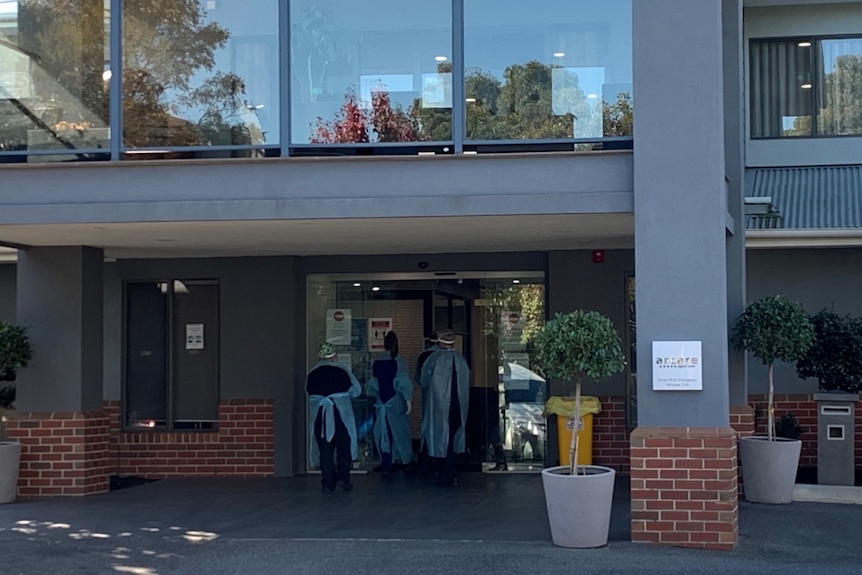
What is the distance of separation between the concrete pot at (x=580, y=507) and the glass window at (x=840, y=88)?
8.52 m

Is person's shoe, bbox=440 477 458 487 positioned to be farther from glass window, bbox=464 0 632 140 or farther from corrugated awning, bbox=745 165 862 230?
glass window, bbox=464 0 632 140

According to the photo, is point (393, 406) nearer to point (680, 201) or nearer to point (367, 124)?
point (367, 124)

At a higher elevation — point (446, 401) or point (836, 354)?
point (836, 354)

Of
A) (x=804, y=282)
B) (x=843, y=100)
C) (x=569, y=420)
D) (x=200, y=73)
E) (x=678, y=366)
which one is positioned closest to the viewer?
(x=678, y=366)

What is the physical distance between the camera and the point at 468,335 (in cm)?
1456

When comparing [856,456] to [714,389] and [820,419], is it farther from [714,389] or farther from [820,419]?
[714,389]

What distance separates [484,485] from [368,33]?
5.51 m

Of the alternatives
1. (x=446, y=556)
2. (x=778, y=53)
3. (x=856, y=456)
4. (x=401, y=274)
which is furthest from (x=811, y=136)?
(x=446, y=556)

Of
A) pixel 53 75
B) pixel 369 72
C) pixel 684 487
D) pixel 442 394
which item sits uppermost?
pixel 53 75

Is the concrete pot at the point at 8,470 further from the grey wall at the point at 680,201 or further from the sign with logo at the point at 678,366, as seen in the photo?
the sign with logo at the point at 678,366

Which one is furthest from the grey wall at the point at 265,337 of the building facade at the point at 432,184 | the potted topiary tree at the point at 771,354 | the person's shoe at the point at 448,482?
the potted topiary tree at the point at 771,354

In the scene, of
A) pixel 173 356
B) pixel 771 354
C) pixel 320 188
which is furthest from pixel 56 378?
pixel 771 354

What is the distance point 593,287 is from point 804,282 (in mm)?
2710

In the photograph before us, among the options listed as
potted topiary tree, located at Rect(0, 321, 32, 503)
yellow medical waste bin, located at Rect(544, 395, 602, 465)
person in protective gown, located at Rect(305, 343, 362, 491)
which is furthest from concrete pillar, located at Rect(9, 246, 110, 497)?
yellow medical waste bin, located at Rect(544, 395, 602, 465)
